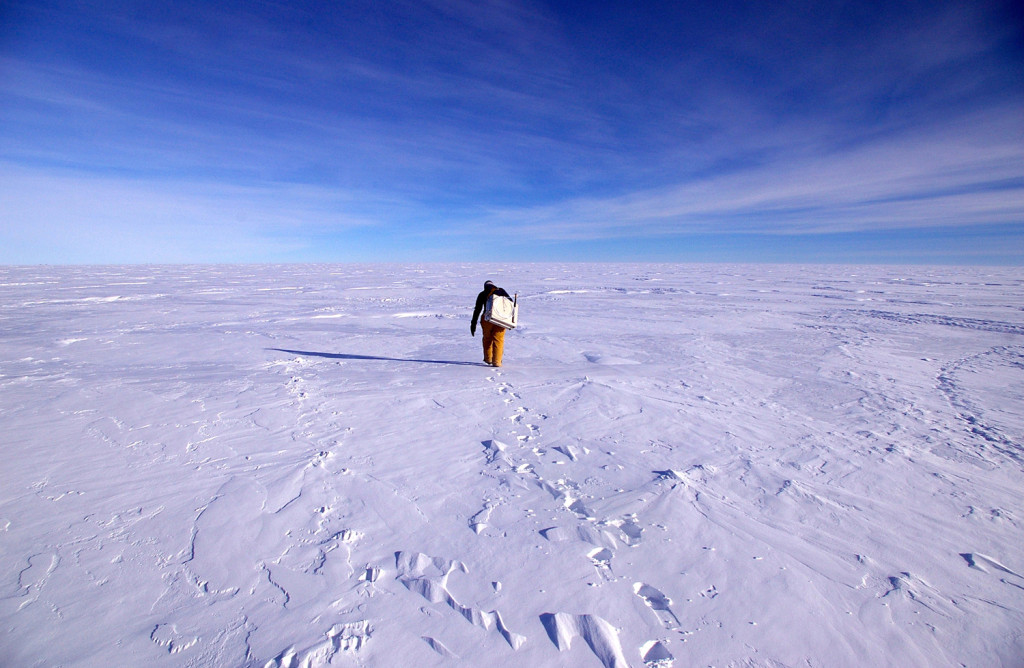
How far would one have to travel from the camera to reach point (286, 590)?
2.27 meters

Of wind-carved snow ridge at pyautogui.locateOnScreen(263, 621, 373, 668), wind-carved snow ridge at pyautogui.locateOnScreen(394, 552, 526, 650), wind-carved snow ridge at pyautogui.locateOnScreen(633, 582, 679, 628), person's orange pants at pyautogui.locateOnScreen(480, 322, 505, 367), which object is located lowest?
wind-carved snow ridge at pyautogui.locateOnScreen(263, 621, 373, 668)

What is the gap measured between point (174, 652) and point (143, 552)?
873 millimetres

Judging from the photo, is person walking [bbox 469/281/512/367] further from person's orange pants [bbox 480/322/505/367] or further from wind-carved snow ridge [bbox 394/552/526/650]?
wind-carved snow ridge [bbox 394/552/526/650]

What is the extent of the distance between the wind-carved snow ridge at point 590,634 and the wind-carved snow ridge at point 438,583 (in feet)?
0.53

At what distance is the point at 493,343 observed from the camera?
21.4 feet

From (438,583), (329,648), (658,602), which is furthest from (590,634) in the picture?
(329,648)

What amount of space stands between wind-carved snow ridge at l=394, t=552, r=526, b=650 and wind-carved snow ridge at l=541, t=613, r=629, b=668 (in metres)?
0.16

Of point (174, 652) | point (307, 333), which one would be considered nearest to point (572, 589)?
point (174, 652)

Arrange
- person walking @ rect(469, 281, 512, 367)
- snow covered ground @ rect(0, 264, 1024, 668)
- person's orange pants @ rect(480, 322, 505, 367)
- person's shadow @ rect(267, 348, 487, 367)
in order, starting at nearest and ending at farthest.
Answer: snow covered ground @ rect(0, 264, 1024, 668)
person walking @ rect(469, 281, 512, 367)
person's orange pants @ rect(480, 322, 505, 367)
person's shadow @ rect(267, 348, 487, 367)

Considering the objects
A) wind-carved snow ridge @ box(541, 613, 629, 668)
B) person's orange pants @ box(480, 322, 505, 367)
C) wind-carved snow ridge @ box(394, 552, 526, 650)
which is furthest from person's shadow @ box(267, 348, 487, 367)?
wind-carved snow ridge @ box(541, 613, 629, 668)

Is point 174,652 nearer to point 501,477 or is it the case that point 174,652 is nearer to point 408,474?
point 408,474

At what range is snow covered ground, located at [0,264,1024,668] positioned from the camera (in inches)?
80.8

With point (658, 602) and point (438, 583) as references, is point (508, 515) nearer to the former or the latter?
point (438, 583)

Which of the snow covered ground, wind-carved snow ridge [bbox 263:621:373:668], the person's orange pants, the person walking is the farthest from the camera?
the person's orange pants
